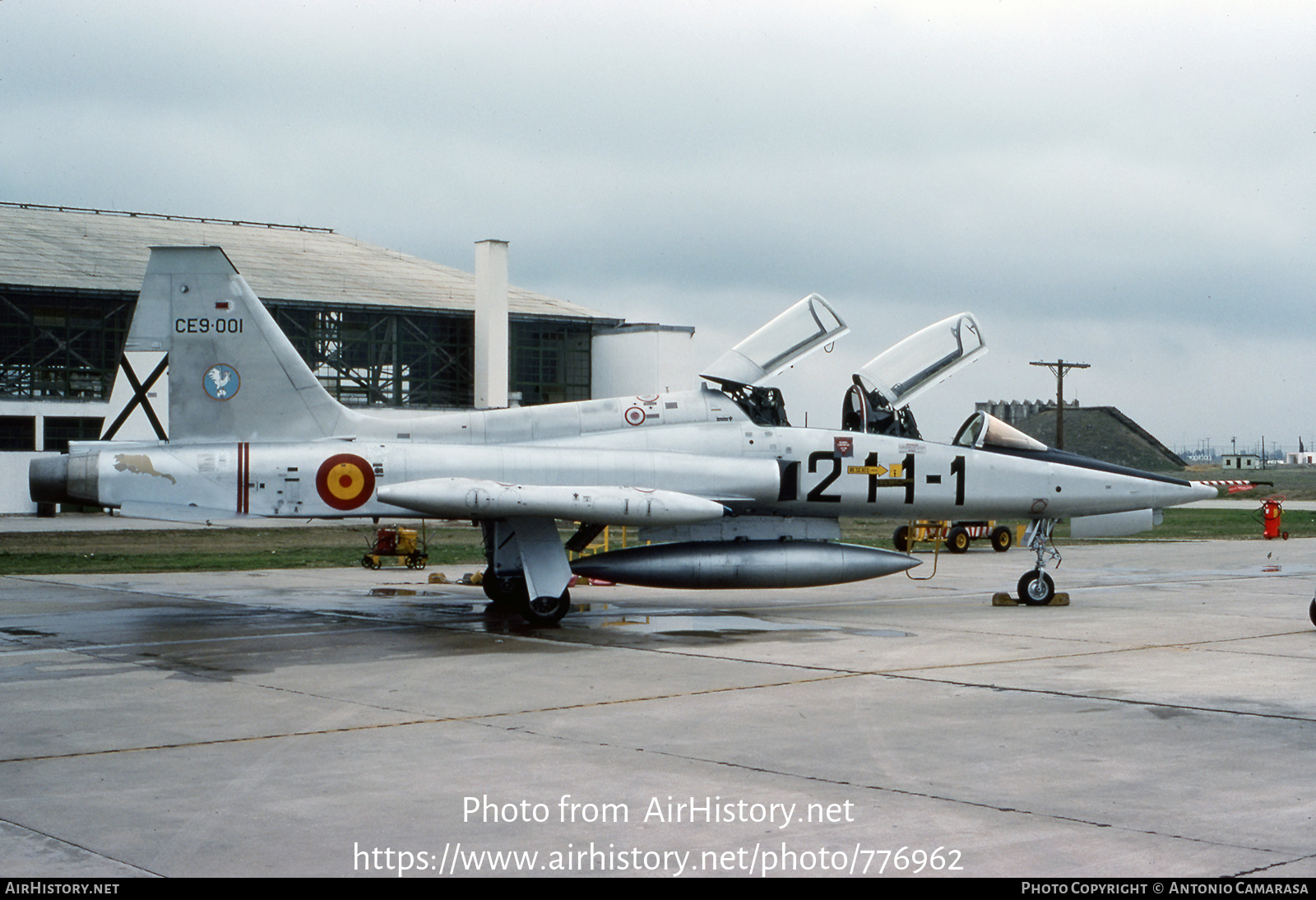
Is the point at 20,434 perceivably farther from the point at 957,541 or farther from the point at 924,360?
the point at 924,360

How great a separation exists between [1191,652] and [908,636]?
2.94m

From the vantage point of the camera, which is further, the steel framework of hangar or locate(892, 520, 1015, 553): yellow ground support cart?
the steel framework of hangar

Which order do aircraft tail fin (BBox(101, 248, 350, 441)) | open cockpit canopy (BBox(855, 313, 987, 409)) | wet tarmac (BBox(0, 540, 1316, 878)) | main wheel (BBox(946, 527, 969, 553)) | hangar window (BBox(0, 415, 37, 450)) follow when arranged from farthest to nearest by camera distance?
1. hangar window (BBox(0, 415, 37, 450))
2. main wheel (BBox(946, 527, 969, 553))
3. open cockpit canopy (BBox(855, 313, 987, 409))
4. aircraft tail fin (BBox(101, 248, 350, 441))
5. wet tarmac (BBox(0, 540, 1316, 878))

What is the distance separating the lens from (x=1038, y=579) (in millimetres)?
17672

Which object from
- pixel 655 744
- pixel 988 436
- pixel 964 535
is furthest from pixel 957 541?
pixel 655 744

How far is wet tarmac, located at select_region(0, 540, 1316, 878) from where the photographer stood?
593cm

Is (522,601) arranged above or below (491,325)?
below

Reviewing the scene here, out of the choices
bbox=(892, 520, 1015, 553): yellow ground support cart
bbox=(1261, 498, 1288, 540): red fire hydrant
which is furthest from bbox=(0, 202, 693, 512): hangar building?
bbox=(1261, 498, 1288, 540): red fire hydrant

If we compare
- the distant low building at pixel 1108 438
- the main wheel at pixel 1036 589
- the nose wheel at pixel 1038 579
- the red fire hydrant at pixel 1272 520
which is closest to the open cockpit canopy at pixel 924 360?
the nose wheel at pixel 1038 579

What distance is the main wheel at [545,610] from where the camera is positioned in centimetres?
1475

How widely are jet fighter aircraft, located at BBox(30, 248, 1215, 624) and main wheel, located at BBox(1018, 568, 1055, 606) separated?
0.04 m

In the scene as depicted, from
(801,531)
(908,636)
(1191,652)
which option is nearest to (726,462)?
(801,531)

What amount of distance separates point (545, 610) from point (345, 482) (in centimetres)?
275

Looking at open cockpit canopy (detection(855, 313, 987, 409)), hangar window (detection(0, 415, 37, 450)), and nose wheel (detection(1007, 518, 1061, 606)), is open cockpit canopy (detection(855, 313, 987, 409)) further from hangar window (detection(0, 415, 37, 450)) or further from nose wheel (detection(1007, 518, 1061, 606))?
hangar window (detection(0, 415, 37, 450))
